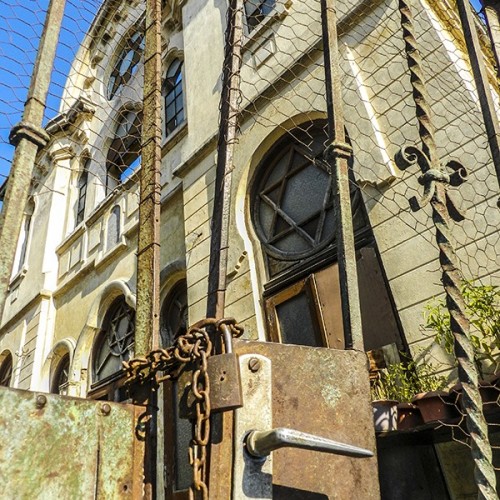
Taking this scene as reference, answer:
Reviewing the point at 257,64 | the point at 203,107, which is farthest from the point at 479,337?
the point at 203,107

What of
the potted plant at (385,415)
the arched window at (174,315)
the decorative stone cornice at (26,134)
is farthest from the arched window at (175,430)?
the decorative stone cornice at (26,134)

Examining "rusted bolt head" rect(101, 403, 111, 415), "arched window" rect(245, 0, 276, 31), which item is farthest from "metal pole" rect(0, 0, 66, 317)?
"arched window" rect(245, 0, 276, 31)

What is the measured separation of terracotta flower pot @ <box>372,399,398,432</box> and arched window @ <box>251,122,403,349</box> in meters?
1.15

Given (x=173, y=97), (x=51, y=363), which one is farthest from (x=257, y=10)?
(x=51, y=363)

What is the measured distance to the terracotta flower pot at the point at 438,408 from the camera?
224cm

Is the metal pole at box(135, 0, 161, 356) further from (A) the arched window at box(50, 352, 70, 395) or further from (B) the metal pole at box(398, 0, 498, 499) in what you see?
(A) the arched window at box(50, 352, 70, 395)

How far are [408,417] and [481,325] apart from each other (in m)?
0.73

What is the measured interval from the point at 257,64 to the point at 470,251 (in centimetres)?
360

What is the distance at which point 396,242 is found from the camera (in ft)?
11.8

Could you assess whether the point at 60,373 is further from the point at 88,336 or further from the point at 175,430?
the point at 175,430

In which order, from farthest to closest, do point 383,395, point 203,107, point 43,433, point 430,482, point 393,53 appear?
1. point 203,107
2. point 393,53
3. point 383,395
4. point 430,482
5. point 43,433

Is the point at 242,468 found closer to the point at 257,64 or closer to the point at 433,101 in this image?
the point at 433,101

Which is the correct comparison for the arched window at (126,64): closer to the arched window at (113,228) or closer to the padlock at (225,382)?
the arched window at (113,228)

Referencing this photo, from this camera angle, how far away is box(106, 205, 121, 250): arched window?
7.84 metres
